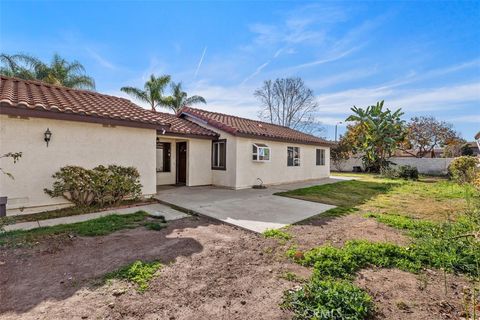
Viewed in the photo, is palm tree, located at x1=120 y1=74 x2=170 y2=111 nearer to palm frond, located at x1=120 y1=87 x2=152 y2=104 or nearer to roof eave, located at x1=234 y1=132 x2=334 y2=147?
palm frond, located at x1=120 y1=87 x2=152 y2=104

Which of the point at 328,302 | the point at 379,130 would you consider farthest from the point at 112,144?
the point at 379,130

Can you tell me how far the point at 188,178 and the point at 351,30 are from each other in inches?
411

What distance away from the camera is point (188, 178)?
13.0m

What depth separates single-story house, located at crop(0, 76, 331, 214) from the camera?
698cm

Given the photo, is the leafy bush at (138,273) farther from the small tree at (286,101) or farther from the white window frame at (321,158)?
the small tree at (286,101)

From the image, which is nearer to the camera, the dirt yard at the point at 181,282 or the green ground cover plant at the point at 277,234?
the dirt yard at the point at 181,282

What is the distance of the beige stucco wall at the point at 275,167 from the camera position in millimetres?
12746

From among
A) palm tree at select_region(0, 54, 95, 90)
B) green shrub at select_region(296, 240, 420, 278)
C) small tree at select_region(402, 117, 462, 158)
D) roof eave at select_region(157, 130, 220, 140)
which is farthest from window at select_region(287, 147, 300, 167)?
small tree at select_region(402, 117, 462, 158)

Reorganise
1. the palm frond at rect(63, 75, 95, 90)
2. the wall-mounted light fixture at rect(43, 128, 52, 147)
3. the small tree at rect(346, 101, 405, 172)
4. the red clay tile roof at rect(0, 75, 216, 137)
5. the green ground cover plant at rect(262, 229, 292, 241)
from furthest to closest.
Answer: the small tree at rect(346, 101, 405, 172)
the palm frond at rect(63, 75, 95, 90)
the wall-mounted light fixture at rect(43, 128, 52, 147)
the red clay tile roof at rect(0, 75, 216, 137)
the green ground cover plant at rect(262, 229, 292, 241)

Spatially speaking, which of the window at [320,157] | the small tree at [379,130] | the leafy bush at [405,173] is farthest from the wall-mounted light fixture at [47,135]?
the small tree at [379,130]

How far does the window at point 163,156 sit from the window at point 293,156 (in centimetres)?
753

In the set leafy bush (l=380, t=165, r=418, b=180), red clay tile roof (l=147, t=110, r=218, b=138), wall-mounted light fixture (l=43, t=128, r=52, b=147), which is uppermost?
red clay tile roof (l=147, t=110, r=218, b=138)

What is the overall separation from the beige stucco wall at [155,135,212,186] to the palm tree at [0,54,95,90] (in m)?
13.0

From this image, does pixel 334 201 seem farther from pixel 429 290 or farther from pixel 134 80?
pixel 134 80
